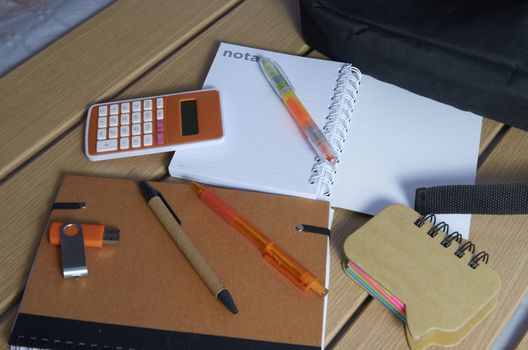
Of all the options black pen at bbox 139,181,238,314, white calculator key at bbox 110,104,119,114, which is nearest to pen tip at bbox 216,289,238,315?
black pen at bbox 139,181,238,314

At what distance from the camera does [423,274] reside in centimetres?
61

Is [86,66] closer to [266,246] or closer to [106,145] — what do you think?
[106,145]

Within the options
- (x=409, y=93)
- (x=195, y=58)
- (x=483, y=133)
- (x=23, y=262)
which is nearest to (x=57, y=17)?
(x=195, y=58)

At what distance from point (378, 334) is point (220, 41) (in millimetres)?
510

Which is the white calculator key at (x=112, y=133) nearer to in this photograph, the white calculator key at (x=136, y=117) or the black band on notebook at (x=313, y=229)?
the white calculator key at (x=136, y=117)

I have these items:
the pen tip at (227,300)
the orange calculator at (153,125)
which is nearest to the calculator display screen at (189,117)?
the orange calculator at (153,125)

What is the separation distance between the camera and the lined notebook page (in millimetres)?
710

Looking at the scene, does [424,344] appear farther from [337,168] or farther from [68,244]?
[68,244]

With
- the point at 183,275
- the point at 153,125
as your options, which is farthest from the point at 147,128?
the point at 183,275

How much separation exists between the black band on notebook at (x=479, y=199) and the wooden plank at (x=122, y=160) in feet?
1.10

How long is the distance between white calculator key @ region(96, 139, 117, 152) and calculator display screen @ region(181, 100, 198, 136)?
9cm

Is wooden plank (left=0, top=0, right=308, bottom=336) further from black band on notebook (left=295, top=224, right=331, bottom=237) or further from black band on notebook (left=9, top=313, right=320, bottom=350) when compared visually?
black band on notebook (left=295, top=224, right=331, bottom=237)

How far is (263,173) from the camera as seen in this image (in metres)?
0.71

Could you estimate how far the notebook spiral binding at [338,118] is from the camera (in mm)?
702
